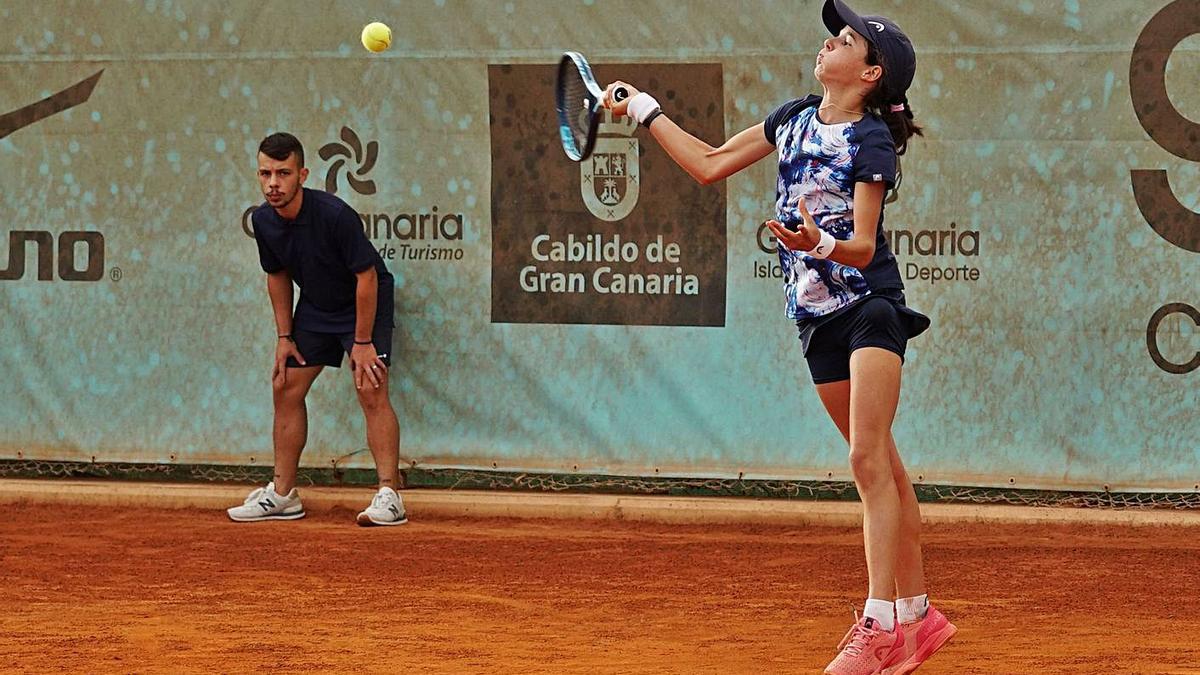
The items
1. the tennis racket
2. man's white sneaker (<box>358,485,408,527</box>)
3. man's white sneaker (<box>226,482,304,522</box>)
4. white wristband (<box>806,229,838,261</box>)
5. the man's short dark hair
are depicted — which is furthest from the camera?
man's white sneaker (<box>226,482,304,522</box>)

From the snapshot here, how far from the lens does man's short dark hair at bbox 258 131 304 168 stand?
6.09m

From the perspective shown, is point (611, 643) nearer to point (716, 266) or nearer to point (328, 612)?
point (328, 612)

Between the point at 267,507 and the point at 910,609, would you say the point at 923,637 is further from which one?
the point at 267,507

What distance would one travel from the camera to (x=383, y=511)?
6.26m

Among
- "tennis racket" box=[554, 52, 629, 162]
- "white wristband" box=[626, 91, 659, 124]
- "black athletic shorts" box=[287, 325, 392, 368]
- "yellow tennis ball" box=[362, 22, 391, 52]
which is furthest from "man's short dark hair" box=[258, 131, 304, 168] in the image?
"white wristband" box=[626, 91, 659, 124]

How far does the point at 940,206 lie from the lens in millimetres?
6266

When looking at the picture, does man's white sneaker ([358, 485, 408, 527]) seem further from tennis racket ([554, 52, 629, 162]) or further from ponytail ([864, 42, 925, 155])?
ponytail ([864, 42, 925, 155])

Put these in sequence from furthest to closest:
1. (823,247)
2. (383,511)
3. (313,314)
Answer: (313,314) → (383,511) → (823,247)

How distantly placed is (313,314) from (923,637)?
3310 millimetres

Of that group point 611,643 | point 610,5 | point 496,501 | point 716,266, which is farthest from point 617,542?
point 610,5

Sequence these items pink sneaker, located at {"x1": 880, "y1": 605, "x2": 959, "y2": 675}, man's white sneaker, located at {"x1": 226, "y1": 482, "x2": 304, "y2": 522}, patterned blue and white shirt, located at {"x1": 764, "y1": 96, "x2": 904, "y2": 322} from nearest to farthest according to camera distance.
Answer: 1. patterned blue and white shirt, located at {"x1": 764, "y1": 96, "x2": 904, "y2": 322}
2. pink sneaker, located at {"x1": 880, "y1": 605, "x2": 959, "y2": 675}
3. man's white sneaker, located at {"x1": 226, "y1": 482, "x2": 304, "y2": 522}

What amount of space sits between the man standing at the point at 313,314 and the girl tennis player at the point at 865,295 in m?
2.76

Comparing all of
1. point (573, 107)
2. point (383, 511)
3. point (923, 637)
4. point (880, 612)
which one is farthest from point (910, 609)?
Answer: point (383, 511)

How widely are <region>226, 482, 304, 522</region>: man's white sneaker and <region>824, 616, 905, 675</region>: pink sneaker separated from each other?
3273mm
